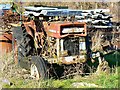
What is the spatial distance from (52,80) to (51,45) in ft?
2.79

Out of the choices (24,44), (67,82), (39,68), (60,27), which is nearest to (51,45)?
(60,27)

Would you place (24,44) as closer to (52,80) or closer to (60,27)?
(60,27)

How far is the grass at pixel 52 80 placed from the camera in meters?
6.46

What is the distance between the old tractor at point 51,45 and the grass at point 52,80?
0.16 meters

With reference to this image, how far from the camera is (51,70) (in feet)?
22.7

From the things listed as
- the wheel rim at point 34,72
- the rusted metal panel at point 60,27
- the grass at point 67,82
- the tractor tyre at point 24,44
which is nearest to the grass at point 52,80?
the grass at point 67,82

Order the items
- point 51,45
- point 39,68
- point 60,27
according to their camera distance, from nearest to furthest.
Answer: point 39,68, point 60,27, point 51,45

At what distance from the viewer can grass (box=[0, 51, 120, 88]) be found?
6461mm

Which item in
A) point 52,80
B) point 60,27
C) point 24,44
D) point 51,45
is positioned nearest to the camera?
point 52,80

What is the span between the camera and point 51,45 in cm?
729

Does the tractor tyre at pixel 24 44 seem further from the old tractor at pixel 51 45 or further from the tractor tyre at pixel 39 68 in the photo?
the tractor tyre at pixel 39 68

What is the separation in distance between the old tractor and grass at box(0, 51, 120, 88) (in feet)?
0.54

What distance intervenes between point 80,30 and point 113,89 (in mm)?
1352

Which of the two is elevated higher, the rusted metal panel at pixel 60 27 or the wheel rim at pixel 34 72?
the rusted metal panel at pixel 60 27
